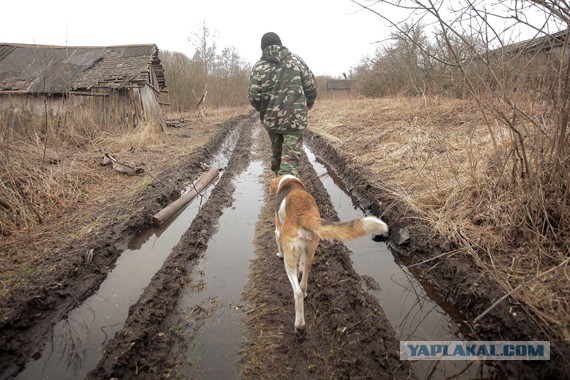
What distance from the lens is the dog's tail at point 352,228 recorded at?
2.15 m

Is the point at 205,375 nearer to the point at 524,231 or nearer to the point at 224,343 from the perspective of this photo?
the point at 224,343

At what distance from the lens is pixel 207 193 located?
22.7 feet

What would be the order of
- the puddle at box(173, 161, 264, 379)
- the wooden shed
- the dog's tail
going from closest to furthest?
the dog's tail → the puddle at box(173, 161, 264, 379) → the wooden shed

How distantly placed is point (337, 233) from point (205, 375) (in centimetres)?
156

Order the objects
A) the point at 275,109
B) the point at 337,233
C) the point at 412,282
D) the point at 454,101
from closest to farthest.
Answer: the point at 337,233, the point at 412,282, the point at 275,109, the point at 454,101

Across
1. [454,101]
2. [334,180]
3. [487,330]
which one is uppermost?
[454,101]

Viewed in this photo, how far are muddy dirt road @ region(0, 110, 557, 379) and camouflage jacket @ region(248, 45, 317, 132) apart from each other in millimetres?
1765

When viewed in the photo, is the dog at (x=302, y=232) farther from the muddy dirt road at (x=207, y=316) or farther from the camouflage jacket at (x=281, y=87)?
the camouflage jacket at (x=281, y=87)

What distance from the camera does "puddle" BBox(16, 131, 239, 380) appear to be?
8.61 ft

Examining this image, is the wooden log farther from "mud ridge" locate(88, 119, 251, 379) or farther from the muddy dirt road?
"mud ridge" locate(88, 119, 251, 379)

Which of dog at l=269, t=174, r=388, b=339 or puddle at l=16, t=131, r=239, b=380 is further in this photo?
puddle at l=16, t=131, r=239, b=380

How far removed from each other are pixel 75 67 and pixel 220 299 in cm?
1424

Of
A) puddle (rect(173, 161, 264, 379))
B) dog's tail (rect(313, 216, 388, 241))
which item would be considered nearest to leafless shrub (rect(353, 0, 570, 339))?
dog's tail (rect(313, 216, 388, 241))

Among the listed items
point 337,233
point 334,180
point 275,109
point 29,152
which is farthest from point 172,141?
point 337,233
